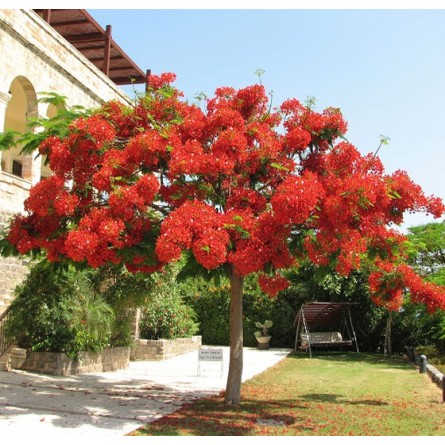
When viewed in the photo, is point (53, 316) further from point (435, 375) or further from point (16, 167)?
point (16, 167)

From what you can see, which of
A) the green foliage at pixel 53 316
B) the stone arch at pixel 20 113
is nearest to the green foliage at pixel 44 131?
the stone arch at pixel 20 113

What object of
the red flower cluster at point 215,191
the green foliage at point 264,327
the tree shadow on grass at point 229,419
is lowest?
the tree shadow on grass at point 229,419

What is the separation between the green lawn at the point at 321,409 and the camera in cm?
707

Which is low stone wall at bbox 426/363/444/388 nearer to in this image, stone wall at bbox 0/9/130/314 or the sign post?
the sign post

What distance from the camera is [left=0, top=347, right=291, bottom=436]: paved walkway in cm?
693

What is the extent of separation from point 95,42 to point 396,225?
50.8 ft

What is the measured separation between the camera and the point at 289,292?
72.8 ft

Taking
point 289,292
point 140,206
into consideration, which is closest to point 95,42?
point 289,292

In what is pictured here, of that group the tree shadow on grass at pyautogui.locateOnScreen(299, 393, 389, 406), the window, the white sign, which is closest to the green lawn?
the tree shadow on grass at pyautogui.locateOnScreen(299, 393, 389, 406)

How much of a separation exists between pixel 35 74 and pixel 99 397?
915cm

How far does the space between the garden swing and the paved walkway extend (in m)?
4.97

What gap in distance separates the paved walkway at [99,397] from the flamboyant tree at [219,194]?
5.14ft

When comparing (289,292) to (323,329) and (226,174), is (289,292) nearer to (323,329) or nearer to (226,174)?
(323,329)

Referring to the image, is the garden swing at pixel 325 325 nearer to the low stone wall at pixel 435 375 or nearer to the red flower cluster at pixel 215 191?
the low stone wall at pixel 435 375
